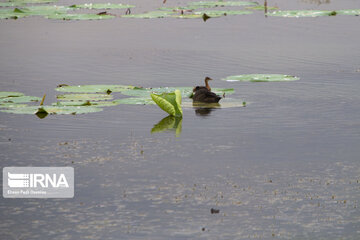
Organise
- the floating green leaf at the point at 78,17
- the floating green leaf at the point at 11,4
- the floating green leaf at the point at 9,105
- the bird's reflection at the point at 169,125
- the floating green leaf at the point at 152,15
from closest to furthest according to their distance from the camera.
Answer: the bird's reflection at the point at 169,125 → the floating green leaf at the point at 9,105 → the floating green leaf at the point at 152,15 → the floating green leaf at the point at 78,17 → the floating green leaf at the point at 11,4

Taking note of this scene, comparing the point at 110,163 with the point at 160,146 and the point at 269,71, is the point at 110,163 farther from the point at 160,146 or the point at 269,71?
the point at 269,71

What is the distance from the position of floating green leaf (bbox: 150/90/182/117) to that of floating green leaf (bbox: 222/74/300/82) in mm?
2240

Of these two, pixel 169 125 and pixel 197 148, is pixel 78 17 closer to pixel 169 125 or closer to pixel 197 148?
pixel 169 125

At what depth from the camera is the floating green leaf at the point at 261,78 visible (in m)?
12.6

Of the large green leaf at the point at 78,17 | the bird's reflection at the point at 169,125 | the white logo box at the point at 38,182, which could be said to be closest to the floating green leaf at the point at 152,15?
the large green leaf at the point at 78,17

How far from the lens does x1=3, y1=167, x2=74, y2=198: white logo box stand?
7480mm

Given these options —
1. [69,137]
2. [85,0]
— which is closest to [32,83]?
[69,137]

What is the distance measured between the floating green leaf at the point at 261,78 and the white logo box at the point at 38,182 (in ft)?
16.5

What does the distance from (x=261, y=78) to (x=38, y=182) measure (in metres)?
5.52

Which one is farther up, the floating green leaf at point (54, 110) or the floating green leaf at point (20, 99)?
the floating green leaf at point (20, 99)

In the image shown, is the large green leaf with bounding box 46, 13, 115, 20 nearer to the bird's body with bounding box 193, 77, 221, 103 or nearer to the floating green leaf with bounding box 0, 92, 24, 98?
the floating green leaf with bounding box 0, 92, 24, 98

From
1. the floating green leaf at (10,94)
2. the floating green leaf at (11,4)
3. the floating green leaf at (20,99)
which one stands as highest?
the floating green leaf at (11,4)

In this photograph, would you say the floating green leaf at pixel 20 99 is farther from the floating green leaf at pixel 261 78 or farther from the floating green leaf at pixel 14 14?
the floating green leaf at pixel 14 14

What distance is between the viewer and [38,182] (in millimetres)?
7895
